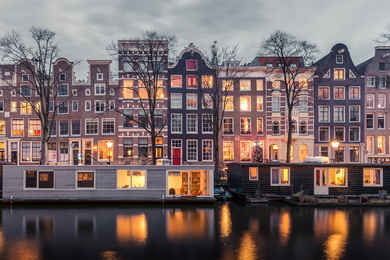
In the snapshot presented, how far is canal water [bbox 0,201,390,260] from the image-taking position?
13141 mm

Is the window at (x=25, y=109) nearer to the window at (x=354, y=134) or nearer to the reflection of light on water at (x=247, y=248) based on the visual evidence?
the reflection of light on water at (x=247, y=248)

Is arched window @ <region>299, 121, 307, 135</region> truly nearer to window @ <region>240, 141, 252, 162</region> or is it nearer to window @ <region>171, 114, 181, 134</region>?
window @ <region>240, 141, 252, 162</region>

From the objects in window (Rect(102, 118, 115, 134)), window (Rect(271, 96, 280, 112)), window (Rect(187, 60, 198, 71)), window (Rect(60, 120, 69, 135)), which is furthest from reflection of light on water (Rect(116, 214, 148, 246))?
window (Rect(271, 96, 280, 112))

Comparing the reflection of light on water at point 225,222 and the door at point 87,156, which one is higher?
the door at point 87,156

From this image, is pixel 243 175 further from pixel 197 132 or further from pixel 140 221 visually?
pixel 197 132

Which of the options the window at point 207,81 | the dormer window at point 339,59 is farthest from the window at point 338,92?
the window at point 207,81

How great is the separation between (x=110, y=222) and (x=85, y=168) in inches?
309

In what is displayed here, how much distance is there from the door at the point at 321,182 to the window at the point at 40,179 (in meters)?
22.6

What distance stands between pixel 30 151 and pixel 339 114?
43664 mm

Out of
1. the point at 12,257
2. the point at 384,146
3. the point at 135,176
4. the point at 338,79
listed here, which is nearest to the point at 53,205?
the point at 135,176

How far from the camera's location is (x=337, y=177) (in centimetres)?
2758

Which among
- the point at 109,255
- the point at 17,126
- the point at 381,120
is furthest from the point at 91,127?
the point at 381,120

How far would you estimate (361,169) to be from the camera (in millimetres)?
27453

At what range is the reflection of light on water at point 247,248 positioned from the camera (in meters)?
12.7
